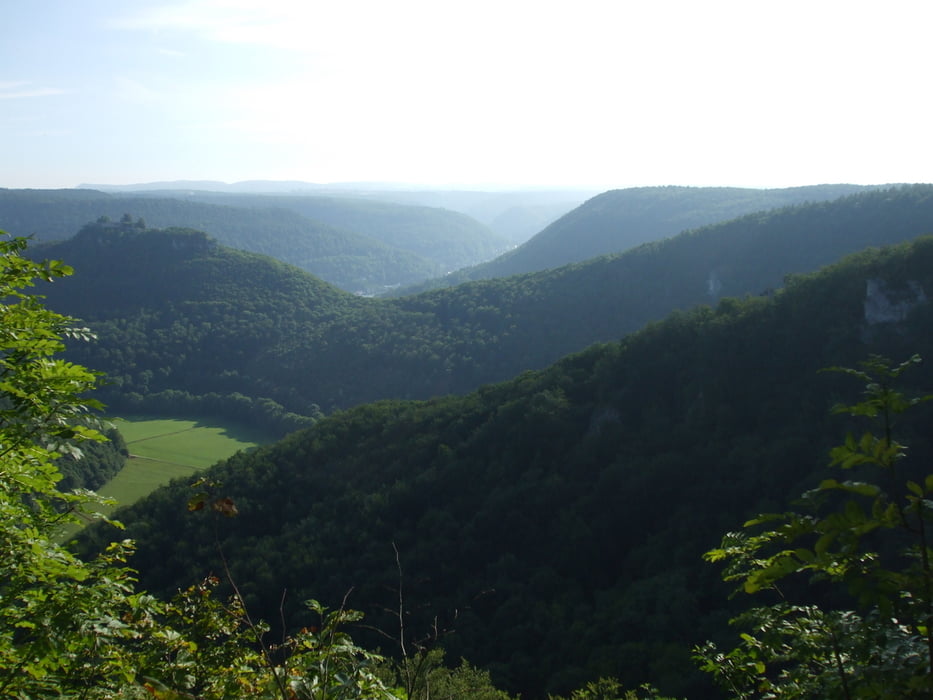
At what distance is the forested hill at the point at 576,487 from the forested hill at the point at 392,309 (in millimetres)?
45540

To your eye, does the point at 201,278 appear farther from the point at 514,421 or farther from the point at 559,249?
the point at 514,421

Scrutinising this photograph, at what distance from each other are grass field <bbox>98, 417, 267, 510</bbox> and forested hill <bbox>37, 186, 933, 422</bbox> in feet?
41.9

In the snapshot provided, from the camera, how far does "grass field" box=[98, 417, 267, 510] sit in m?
65.9

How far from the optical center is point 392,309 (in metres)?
118

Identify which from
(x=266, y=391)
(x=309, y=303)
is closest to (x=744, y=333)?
(x=266, y=391)

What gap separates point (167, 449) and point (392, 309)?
159ft

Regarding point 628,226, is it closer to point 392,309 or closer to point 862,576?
point 392,309

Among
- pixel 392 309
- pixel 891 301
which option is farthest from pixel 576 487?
pixel 392 309

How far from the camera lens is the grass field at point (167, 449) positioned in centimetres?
6594

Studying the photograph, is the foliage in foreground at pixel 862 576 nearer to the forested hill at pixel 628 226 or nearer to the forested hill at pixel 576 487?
the forested hill at pixel 576 487

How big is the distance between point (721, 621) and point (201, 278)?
132 metres

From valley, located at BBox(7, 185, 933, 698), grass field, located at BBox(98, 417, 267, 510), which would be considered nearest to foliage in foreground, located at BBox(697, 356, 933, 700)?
valley, located at BBox(7, 185, 933, 698)

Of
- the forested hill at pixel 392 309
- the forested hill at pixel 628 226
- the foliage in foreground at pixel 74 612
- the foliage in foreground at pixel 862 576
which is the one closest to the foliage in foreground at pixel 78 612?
the foliage in foreground at pixel 74 612

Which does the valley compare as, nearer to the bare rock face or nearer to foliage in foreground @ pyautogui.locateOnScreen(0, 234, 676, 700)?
the bare rock face
